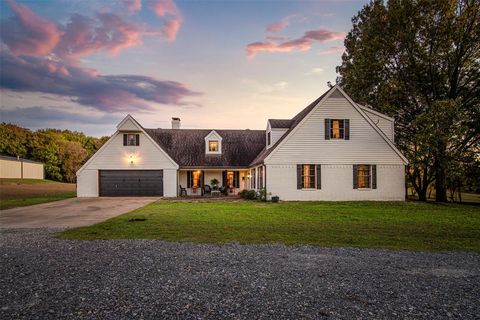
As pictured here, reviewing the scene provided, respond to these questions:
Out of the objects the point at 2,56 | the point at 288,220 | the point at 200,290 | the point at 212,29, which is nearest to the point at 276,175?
the point at 288,220

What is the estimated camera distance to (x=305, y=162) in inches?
768

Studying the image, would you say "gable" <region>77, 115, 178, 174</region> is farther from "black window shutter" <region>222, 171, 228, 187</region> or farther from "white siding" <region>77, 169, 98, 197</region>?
"black window shutter" <region>222, 171, 228, 187</region>

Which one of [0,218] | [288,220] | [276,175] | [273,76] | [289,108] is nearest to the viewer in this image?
[288,220]

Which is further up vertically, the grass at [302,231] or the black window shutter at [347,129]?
the black window shutter at [347,129]

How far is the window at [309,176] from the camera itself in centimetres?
1948

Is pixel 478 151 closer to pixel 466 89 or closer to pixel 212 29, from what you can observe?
pixel 466 89

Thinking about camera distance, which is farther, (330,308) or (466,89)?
(466,89)

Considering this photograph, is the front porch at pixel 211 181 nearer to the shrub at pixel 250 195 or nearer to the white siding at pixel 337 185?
the shrub at pixel 250 195

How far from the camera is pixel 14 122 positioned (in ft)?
206

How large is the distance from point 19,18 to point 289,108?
26527 millimetres

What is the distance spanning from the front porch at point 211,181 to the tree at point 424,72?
1253cm

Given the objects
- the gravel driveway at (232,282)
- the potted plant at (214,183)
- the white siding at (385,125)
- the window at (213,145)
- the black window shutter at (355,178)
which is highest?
the white siding at (385,125)

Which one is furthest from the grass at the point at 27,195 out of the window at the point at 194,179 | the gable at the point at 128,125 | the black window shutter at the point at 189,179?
the window at the point at 194,179

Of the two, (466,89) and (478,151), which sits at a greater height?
(466,89)
